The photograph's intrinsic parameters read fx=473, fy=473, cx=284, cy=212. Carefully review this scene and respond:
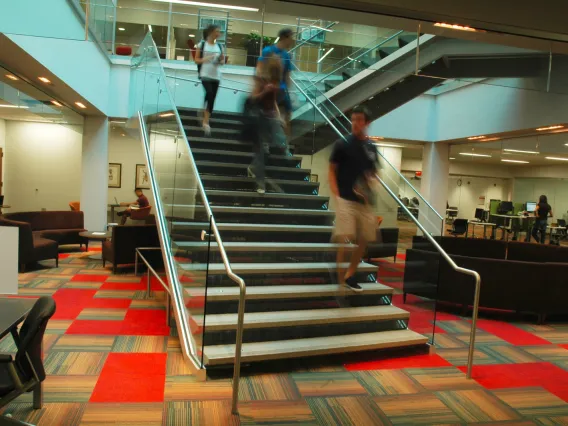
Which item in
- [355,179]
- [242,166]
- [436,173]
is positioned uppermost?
[436,173]

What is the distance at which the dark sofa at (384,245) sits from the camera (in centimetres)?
523

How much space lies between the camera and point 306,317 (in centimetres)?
451

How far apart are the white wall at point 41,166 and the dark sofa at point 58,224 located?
504 mm

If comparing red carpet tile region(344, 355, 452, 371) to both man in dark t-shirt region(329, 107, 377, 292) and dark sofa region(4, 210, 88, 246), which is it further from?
dark sofa region(4, 210, 88, 246)

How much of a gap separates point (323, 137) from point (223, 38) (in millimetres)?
3322

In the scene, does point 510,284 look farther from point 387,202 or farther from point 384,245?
point 387,202

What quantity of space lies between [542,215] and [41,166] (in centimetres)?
1181

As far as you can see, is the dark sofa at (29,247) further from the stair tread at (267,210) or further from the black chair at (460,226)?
the black chair at (460,226)

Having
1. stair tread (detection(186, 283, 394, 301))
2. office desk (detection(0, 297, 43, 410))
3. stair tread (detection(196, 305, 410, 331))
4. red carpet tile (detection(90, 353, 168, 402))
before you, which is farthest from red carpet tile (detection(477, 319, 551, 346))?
office desk (detection(0, 297, 43, 410))

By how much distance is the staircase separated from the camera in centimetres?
419

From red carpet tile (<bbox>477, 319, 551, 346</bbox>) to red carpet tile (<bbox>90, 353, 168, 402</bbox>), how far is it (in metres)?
3.84

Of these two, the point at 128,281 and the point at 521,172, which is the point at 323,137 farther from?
the point at 521,172

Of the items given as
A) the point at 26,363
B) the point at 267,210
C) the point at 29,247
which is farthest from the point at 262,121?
the point at 29,247

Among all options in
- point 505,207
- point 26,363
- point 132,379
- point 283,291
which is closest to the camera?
point 26,363
